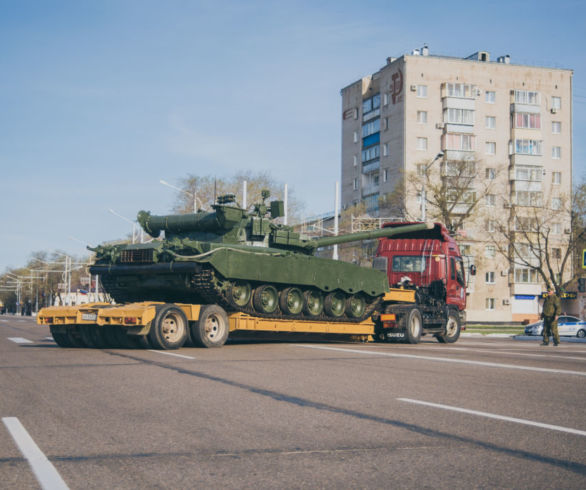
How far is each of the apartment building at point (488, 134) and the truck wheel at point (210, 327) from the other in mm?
51939

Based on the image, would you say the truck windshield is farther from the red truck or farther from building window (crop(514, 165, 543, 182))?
building window (crop(514, 165, 543, 182))

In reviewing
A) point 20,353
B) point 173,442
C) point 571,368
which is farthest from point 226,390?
point 20,353

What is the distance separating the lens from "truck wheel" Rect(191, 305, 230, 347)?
51.6ft

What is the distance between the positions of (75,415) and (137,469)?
223cm

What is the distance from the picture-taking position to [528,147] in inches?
2783

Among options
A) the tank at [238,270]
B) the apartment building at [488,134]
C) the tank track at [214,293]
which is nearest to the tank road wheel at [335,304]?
the tank at [238,270]

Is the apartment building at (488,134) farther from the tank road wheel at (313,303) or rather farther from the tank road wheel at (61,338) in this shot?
the tank road wheel at (61,338)

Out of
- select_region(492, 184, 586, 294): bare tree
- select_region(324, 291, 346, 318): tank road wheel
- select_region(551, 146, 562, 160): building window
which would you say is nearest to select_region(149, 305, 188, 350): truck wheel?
select_region(324, 291, 346, 318): tank road wheel

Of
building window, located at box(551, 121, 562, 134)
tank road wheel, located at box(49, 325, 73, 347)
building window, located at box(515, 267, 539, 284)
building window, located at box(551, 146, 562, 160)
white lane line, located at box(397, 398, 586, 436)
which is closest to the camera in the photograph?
white lane line, located at box(397, 398, 586, 436)

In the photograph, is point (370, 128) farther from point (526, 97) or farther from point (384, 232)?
point (384, 232)

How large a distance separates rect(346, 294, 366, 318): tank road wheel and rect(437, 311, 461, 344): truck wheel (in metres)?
3.45

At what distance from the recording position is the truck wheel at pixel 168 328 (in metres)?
14.7

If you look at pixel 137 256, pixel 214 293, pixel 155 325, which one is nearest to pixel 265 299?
pixel 214 293

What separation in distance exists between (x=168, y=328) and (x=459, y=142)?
5744 cm
